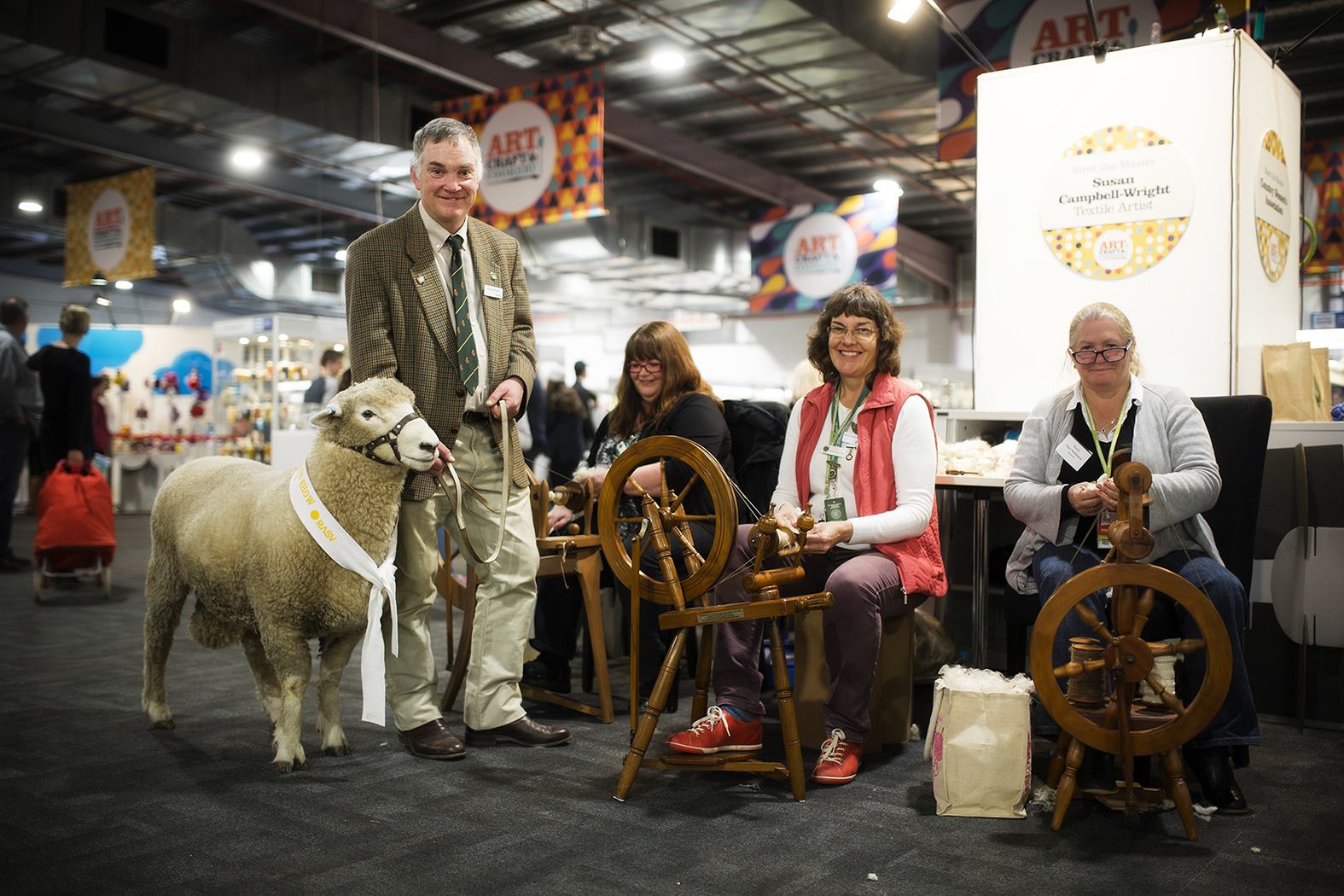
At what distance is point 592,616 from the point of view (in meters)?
3.57

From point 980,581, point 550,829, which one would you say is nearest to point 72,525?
point 550,829

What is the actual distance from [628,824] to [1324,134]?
11.0 meters

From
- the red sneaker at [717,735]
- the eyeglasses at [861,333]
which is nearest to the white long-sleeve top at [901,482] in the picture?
the eyeglasses at [861,333]

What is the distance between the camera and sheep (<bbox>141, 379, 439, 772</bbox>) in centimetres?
278

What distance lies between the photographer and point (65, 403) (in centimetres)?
615

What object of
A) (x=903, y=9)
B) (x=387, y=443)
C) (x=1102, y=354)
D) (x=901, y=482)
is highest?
(x=903, y=9)

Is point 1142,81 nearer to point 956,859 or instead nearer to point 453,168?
point 453,168

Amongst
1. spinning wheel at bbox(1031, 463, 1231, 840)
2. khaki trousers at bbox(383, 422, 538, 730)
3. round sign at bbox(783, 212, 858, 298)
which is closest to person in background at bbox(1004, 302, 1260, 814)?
spinning wheel at bbox(1031, 463, 1231, 840)

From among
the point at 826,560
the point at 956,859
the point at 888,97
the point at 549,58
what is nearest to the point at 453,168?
the point at 826,560

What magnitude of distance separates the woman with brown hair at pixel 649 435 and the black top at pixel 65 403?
12.4 feet

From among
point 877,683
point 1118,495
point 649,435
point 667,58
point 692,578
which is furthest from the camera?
point 667,58

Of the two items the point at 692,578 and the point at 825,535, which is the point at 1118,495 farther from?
the point at 692,578

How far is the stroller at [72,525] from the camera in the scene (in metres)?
5.96

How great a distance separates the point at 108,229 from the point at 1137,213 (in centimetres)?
989
